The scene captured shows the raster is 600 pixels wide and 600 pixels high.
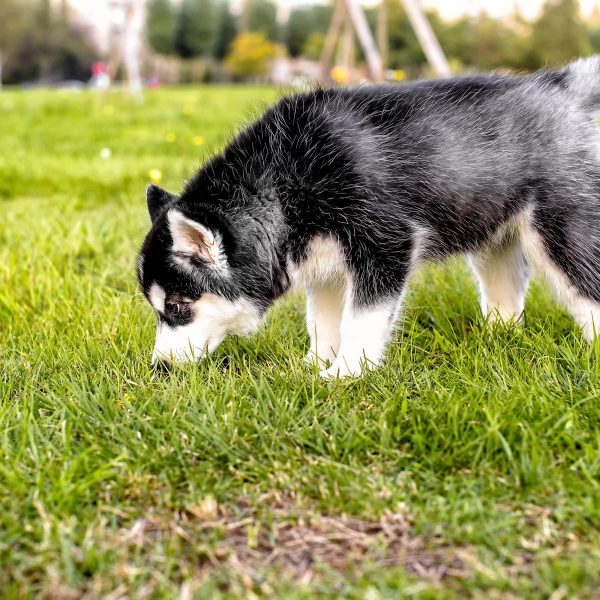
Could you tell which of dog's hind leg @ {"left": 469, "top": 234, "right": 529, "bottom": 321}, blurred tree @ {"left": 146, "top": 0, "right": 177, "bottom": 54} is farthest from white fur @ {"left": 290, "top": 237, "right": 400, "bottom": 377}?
blurred tree @ {"left": 146, "top": 0, "right": 177, "bottom": 54}

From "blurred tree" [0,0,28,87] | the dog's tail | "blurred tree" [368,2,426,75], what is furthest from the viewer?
"blurred tree" [0,0,28,87]

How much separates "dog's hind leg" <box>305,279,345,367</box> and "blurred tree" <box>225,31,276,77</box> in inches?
2854

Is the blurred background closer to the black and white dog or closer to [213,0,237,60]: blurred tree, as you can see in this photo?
[213,0,237,60]: blurred tree

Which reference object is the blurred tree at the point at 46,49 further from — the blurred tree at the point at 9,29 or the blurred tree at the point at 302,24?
the blurred tree at the point at 302,24

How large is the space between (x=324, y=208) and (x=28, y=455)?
147 cm

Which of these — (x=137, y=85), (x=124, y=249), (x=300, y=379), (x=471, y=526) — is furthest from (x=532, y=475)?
(x=137, y=85)

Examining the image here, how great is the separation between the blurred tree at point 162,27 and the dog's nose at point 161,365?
Answer: 84.2 m

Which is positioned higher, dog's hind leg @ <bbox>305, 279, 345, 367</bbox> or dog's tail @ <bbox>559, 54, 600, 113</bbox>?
dog's tail @ <bbox>559, 54, 600, 113</bbox>

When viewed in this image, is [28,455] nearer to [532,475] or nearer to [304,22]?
[532,475]

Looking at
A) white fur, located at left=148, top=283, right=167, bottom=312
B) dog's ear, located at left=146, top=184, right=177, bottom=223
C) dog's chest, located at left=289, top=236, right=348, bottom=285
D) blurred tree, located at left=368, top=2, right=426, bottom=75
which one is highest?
dog's ear, located at left=146, top=184, right=177, bottom=223

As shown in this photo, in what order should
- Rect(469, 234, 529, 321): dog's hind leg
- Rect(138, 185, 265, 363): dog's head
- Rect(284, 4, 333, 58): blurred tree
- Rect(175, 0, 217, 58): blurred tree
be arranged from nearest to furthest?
Rect(138, 185, 265, 363): dog's head
Rect(469, 234, 529, 321): dog's hind leg
Rect(175, 0, 217, 58): blurred tree
Rect(284, 4, 333, 58): blurred tree

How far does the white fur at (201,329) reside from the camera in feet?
10.3

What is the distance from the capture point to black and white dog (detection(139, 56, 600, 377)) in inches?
123

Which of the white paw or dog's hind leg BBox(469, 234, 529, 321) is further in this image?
dog's hind leg BBox(469, 234, 529, 321)
